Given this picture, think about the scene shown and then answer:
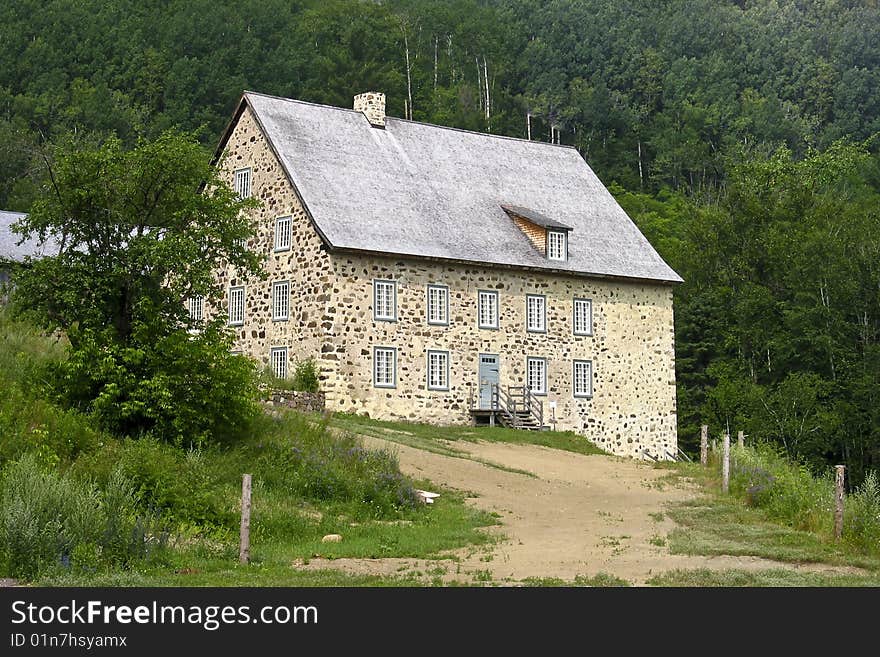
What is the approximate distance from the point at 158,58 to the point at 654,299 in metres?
51.7

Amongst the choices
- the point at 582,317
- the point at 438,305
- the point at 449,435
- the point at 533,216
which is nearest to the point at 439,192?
the point at 533,216

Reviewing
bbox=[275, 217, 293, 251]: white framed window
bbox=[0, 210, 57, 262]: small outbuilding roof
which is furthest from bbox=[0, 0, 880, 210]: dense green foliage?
bbox=[275, 217, 293, 251]: white framed window

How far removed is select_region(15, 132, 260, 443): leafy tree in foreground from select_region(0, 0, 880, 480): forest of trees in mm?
27672

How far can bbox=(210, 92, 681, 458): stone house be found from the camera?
36.9 m

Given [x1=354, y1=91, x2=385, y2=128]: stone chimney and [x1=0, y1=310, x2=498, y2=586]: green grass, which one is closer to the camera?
[x1=0, y1=310, x2=498, y2=586]: green grass

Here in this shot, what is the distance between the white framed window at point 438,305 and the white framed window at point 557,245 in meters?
4.07

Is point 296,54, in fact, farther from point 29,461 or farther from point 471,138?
point 29,461

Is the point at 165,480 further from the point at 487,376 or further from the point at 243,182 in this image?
the point at 243,182

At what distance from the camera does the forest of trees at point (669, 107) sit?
50250 millimetres

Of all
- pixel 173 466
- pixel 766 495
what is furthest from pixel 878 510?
Answer: pixel 173 466

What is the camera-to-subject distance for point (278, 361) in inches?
1487

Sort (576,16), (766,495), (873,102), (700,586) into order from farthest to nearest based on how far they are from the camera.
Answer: (576,16) < (873,102) < (766,495) < (700,586)

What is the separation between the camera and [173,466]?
70.4 ft

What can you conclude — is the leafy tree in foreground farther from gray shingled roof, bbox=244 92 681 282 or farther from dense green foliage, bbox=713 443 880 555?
gray shingled roof, bbox=244 92 681 282
